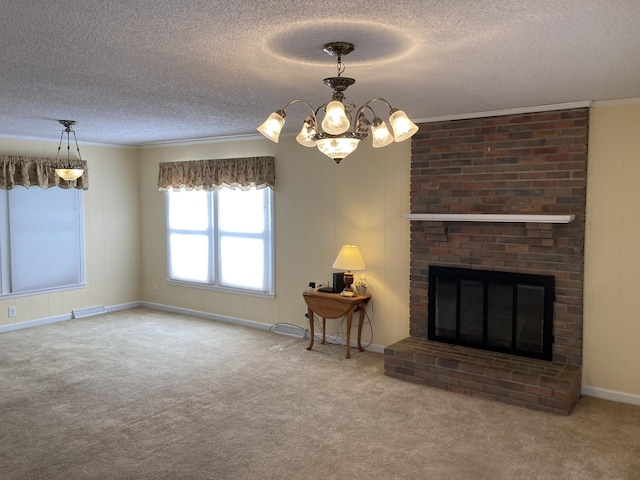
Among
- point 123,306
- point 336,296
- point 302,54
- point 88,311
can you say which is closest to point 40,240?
point 88,311

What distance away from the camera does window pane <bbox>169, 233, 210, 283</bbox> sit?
666 centimetres

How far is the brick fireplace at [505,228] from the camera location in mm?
3963

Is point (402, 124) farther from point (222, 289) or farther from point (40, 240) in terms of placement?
point (40, 240)

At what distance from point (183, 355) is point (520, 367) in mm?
3062

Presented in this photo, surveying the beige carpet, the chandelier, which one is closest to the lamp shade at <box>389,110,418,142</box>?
the chandelier

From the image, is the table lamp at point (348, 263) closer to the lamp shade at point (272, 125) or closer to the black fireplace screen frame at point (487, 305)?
the black fireplace screen frame at point (487, 305)

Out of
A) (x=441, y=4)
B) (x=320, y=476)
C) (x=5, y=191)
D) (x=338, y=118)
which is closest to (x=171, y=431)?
(x=320, y=476)

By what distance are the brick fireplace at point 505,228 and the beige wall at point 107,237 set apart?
A: 424 cm

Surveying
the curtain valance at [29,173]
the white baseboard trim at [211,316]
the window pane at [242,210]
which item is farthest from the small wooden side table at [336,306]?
the curtain valance at [29,173]

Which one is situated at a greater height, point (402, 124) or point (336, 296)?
point (402, 124)

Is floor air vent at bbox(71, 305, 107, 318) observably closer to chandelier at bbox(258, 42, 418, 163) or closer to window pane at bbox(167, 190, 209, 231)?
window pane at bbox(167, 190, 209, 231)

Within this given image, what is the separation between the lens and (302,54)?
265 cm

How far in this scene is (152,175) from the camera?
7156 mm

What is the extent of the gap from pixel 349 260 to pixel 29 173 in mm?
3887
